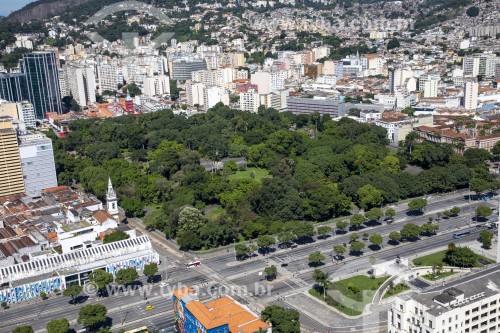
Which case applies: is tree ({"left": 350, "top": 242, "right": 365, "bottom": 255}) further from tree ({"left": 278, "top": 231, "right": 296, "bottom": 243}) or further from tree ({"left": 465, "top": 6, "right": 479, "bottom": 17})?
tree ({"left": 465, "top": 6, "right": 479, "bottom": 17})

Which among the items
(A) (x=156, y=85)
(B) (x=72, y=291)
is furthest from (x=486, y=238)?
(A) (x=156, y=85)

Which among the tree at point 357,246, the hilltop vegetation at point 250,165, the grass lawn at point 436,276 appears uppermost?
the hilltop vegetation at point 250,165

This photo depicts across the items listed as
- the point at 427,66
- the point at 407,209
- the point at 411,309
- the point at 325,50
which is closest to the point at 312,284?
the point at 411,309

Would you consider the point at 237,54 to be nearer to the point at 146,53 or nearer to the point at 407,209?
the point at 146,53

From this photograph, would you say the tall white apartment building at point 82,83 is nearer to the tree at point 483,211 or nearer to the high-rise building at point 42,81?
the high-rise building at point 42,81

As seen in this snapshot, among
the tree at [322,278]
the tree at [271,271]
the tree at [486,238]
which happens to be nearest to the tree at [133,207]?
the tree at [271,271]
